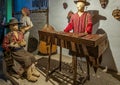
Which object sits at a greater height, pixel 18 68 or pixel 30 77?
pixel 18 68

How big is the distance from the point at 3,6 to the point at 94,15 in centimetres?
460

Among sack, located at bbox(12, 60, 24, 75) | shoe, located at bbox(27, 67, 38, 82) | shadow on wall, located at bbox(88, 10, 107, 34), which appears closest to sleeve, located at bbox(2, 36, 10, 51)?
sack, located at bbox(12, 60, 24, 75)

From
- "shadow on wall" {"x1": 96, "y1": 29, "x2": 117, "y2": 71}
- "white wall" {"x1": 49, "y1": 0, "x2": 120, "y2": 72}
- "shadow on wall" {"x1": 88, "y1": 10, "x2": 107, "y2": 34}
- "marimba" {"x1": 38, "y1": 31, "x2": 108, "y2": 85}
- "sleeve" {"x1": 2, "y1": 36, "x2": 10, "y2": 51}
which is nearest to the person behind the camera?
"marimba" {"x1": 38, "y1": 31, "x2": 108, "y2": 85}

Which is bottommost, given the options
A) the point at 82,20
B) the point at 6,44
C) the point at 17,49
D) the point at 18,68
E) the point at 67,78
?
the point at 67,78

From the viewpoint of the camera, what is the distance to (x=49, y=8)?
208 inches

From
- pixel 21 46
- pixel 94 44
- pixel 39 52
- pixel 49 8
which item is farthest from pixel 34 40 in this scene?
pixel 94 44

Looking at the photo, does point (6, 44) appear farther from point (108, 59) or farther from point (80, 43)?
point (108, 59)

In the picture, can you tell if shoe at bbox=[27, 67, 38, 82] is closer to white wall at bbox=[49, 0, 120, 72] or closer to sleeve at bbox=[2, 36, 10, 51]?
sleeve at bbox=[2, 36, 10, 51]

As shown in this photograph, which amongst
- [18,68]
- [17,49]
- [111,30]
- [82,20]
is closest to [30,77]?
[18,68]

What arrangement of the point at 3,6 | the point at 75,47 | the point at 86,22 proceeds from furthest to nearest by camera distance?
the point at 3,6 < the point at 86,22 < the point at 75,47

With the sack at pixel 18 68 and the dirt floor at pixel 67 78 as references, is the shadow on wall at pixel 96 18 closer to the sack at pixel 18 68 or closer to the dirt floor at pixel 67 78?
the dirt floor at pixel 67 78

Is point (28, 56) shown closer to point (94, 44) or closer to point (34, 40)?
point (94, 44)

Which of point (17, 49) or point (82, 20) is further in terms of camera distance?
point (82, 20)

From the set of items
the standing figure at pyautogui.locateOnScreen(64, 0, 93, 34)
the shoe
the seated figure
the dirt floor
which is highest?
the standing figure at pyautogui.locateOnScreen(64, 0, 93, 34)
